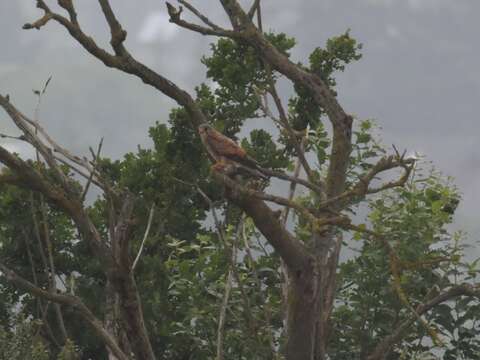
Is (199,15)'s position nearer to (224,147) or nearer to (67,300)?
(224,147)

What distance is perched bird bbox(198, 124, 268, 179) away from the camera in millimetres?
5887

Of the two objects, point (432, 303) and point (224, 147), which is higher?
point (432, 303)

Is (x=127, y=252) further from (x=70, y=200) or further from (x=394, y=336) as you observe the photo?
(x=394, y=336)

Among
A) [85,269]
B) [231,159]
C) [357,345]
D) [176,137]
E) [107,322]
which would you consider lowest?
[107,322]

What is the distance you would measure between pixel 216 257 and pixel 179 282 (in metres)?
0.57

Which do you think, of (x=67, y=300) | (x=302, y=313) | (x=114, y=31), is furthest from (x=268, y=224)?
(x=114, y=31)

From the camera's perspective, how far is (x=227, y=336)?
9227 millimetres

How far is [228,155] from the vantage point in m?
5.97

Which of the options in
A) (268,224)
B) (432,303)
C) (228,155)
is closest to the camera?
(268,224)

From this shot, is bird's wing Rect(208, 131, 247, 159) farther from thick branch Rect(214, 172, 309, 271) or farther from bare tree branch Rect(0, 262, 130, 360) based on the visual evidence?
bare tree branch Rect(0, 262, 130, 360)

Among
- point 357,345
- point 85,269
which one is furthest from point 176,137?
point 357,345

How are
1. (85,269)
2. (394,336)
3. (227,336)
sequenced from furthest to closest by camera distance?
1. (85,269)
2. (227,336)
3. (394,336)

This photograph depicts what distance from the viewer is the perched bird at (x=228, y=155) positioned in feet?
19.3

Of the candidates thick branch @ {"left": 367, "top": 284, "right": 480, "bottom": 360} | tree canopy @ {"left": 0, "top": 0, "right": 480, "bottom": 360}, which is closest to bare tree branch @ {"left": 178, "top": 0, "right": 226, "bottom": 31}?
tree canopy @ {"left": 0, "top": 0, "right": 480, "bottom": 360}
